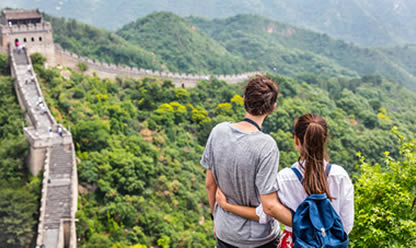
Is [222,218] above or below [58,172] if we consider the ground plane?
above

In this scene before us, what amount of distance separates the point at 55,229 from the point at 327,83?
57120 mm

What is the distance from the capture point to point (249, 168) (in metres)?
5.04

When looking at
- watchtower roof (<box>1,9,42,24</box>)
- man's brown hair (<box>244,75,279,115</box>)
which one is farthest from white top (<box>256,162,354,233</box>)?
watchtower roof (<box>1,9,42,24</box>)

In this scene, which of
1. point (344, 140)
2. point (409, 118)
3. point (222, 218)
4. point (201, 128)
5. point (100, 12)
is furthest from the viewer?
point (100, 12)

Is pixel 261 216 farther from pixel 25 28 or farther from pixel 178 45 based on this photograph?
pixel 178 45

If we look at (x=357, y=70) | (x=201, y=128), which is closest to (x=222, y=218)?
(x=201, y=128)

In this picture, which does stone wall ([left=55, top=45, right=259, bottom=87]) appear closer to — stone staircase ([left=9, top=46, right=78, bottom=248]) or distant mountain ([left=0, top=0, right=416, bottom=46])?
stone staircase ([left=9, top=46, right=78, bottom=248])

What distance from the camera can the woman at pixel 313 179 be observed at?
4.80 meters

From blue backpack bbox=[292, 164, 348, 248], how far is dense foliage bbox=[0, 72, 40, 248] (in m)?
14.7

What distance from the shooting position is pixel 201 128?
114 feet

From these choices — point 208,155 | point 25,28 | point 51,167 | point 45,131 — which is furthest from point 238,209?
point 25,28

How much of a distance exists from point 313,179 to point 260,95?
106 centimetres

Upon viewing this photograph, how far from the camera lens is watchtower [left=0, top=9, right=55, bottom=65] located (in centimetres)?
2866

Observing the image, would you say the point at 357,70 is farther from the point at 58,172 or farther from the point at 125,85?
the point at 58,172
